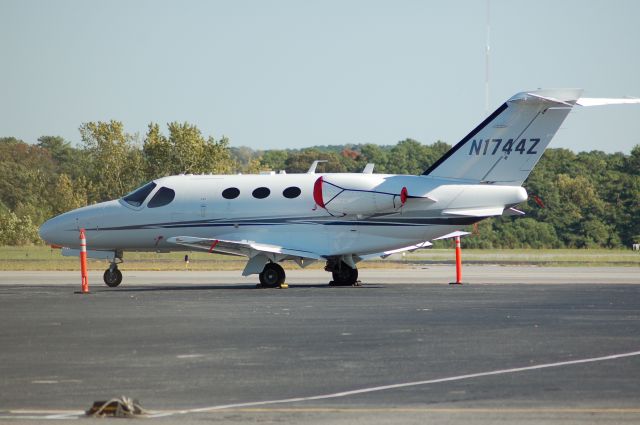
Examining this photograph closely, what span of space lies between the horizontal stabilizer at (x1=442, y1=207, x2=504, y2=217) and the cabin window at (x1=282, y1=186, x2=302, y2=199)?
372cm

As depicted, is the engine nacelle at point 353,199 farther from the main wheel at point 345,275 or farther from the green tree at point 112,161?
the green tree at point 112,161

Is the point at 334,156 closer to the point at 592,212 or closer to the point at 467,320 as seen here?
the point at 592,212

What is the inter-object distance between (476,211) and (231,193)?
6.19m

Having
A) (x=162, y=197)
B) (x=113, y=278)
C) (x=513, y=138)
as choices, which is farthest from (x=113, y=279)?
(x=513, y=138)

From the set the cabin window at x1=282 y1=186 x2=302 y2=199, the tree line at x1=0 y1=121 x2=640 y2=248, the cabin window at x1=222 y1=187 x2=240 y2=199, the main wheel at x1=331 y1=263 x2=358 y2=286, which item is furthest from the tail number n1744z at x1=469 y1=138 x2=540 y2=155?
the tree line at x1=0 y1=121 x2=640 y2=248

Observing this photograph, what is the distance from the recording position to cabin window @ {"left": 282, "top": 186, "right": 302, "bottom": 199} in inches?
1137

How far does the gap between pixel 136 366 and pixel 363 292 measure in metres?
12.8

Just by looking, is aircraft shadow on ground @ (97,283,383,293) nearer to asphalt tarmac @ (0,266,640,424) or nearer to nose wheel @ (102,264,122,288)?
nose wheel @ (102,264,122,288)

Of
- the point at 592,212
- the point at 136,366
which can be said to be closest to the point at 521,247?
the point at 592,212

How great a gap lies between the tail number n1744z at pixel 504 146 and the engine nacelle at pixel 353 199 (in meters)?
2.07

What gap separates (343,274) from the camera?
29.3m

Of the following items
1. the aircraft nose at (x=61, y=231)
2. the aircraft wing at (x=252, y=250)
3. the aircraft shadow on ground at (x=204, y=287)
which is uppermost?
the aircraft nose at (x=61, y=231)

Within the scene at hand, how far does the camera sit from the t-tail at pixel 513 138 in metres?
27.6

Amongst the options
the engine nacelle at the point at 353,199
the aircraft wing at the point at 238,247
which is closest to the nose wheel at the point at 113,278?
the aircraft wing at the point at 238,247
